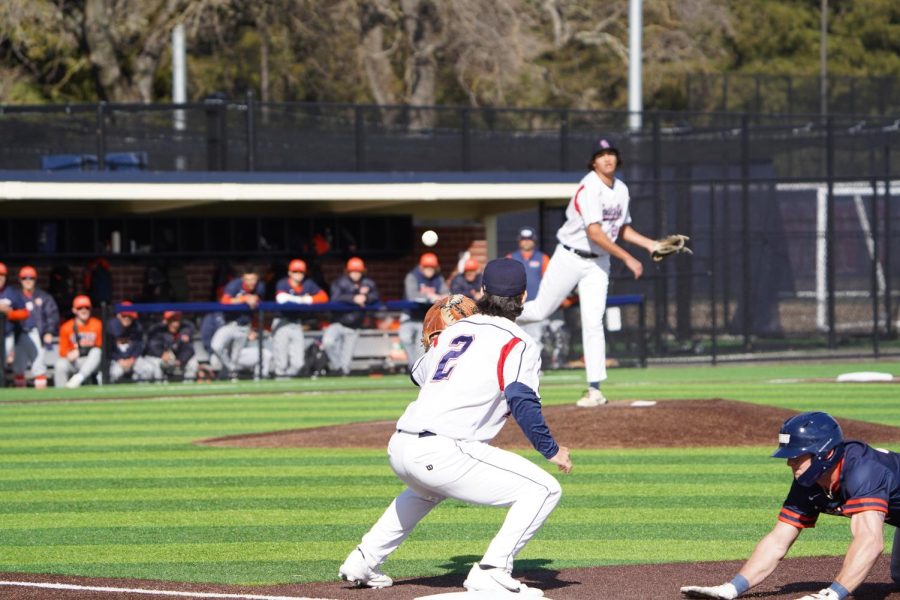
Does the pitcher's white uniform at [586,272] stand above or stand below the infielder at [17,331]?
above

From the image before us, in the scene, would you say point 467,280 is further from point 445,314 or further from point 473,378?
point 473,378

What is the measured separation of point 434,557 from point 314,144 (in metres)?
14.2

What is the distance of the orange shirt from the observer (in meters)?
17.8

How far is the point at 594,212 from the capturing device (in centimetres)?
1140

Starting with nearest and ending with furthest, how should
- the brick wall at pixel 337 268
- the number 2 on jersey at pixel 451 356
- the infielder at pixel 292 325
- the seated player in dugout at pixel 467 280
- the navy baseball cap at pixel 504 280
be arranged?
the number 2 on jersey at pixel 451 356 → the navy baseball cap at pixel 504 280 → the infielder at pixel 292 325 → the seated player in dugout at pixel 467 280 → the brick wall at pixel 337 268

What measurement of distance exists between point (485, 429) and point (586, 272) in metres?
5.80

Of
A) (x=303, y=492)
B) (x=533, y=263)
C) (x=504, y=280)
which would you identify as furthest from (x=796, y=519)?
(x=533, y=263)

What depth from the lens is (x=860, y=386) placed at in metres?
16.5

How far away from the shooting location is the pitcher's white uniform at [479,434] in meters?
5.93

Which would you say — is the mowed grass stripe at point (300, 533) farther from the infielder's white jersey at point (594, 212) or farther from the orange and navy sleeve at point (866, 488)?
the infielder's white jersey at point (594, 212)

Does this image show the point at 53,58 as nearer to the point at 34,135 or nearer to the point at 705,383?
the point at 34,135

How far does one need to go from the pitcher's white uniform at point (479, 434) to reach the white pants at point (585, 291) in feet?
18.6

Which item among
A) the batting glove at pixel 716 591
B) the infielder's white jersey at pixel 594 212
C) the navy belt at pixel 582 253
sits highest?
the infielder's white jersey at pixel 594 212

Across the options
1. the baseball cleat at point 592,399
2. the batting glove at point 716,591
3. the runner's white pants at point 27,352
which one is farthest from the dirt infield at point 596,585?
the runner's white pants at point 27,352
